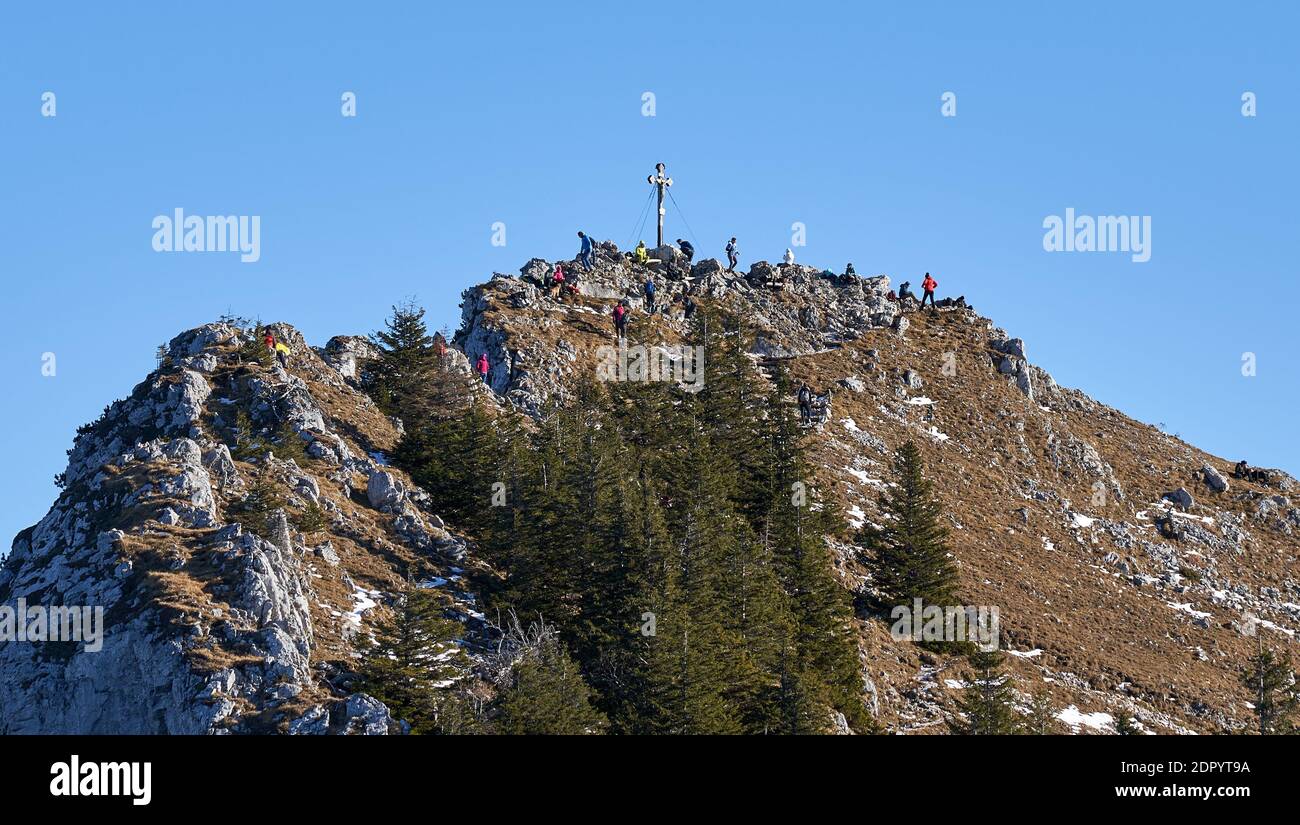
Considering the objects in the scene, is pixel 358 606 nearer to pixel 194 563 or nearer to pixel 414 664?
pixel 194 563

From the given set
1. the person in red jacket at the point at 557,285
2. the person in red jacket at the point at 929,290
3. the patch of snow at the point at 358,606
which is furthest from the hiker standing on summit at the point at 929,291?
the patch of snow at the point at 358,606

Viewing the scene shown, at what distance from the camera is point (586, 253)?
8600 centimetres

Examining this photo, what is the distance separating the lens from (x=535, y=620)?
169 feet

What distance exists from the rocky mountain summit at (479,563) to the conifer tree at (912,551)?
1463 mm

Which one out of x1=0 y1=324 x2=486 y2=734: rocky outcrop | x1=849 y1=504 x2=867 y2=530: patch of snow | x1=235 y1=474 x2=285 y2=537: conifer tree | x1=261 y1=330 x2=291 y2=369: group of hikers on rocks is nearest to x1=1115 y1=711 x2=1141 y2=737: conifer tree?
x1=849 y1=504 x2=867 y2=530: patch of snow

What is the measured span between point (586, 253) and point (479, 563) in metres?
33.8

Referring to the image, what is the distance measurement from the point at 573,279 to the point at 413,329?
17894 millimetres

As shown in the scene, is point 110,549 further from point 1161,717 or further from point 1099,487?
point 1099,487

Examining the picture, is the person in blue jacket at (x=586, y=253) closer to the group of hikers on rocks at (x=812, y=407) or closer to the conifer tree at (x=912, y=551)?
the group of hikers on rocks at (x=812, y=407)

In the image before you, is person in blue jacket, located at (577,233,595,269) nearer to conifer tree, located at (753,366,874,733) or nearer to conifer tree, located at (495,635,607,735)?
conifer tree, located at (753,366,874,733)

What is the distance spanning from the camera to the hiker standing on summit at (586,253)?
8544 cm

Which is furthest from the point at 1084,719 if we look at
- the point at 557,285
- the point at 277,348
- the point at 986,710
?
the point at 557,285

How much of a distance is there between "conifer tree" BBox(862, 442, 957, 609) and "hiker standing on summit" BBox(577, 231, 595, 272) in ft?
85.5
